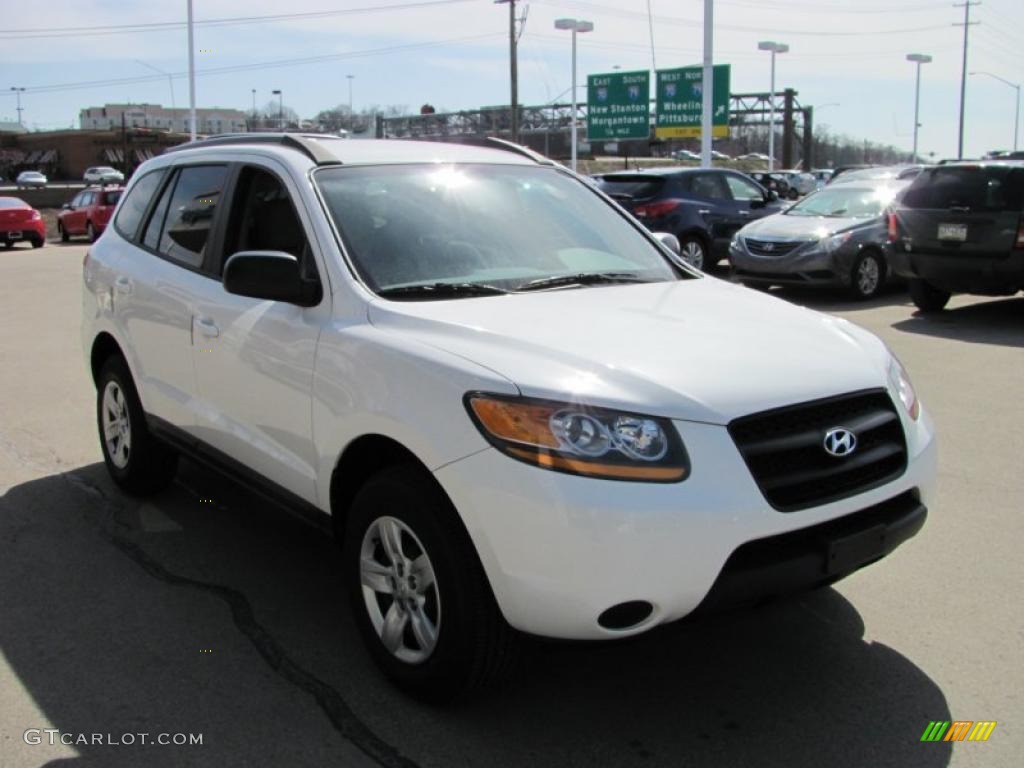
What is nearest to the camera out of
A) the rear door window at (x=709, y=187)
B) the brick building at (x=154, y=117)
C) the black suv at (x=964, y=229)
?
the black suv at (x=964, y=229)

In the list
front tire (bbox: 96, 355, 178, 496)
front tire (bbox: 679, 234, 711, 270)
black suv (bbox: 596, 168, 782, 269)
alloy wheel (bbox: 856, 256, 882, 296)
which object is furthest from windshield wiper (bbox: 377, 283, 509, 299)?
front tire (bbox: 679, 234, 711, 270)

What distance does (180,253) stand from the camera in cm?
466

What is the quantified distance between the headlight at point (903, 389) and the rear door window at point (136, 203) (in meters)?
3.79

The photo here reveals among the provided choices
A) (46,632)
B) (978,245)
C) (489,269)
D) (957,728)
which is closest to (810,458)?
(957,728)

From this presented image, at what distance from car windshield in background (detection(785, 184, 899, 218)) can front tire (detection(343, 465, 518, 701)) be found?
37.7ft

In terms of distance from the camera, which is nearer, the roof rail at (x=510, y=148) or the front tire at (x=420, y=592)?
the front tire at (x=420, y=592)

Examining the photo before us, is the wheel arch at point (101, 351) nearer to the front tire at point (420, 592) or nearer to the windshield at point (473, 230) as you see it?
the windshield at point (473, 230)

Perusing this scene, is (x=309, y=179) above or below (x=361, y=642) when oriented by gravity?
above

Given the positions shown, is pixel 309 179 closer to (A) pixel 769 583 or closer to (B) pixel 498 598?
(B) pixel 498 598

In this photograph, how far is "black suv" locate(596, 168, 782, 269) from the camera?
15070mm

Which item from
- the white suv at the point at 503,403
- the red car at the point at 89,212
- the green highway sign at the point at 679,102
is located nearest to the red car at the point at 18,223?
the red car at the point at 89,212

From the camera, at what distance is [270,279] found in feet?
11.3

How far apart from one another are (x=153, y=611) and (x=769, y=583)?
249 centimetres

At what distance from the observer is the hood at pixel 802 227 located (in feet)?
41.2
